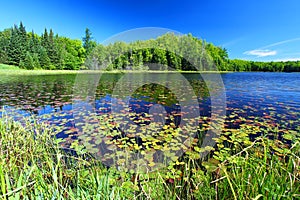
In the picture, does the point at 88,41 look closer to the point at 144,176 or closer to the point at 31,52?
the point at 31,52

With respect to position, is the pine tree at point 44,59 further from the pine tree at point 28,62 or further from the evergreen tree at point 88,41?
the evergreen tree at point 88,41

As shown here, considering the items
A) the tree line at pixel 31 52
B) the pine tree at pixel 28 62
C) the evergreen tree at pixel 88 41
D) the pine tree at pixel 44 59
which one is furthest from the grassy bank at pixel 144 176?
the evergreen tree at pixel 88 41

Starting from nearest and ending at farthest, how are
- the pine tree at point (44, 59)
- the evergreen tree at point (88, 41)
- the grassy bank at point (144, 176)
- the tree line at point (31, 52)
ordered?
the grassy bank at point (144, 176) < the tree line at point (31, 52) < the pine tree at point (44, 59) < the evergreen tree at point (88, 41)

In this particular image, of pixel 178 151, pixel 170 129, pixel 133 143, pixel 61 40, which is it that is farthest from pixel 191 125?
pixel 61 40

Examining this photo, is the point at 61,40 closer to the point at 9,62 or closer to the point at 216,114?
the point at 9,62

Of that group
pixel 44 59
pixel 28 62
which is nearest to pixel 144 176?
pixel 28 62

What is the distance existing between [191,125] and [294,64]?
274 ft

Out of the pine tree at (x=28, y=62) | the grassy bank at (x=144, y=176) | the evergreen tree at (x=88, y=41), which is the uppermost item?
the evergreen tree at (x=88, y=41)

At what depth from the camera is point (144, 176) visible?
2234 mm

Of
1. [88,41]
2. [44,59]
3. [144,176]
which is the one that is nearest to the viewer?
[144,176]

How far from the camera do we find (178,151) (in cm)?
320

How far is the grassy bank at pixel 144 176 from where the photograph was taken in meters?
1.29

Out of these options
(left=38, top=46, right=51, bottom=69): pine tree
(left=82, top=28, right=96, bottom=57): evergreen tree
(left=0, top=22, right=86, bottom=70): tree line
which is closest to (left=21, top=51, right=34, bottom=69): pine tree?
(left=0, top=22, right=86, bottom=70): tree line

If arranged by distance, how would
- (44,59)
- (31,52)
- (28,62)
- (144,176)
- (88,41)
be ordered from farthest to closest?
1. (88,41)
2. (31,52)
3. (44,59)
4. (28,62)
5. (144,176)
